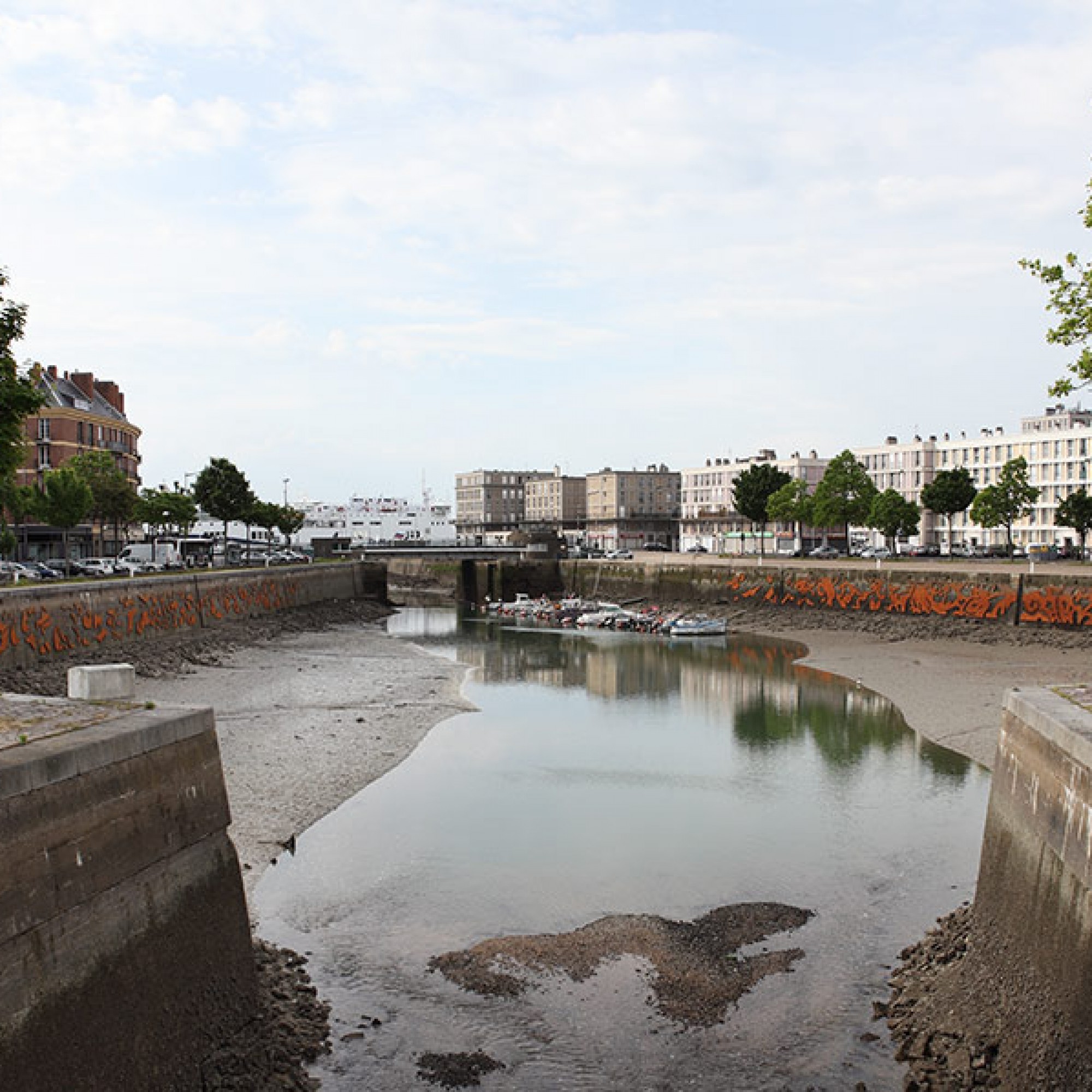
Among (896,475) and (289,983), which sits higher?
(896,475)

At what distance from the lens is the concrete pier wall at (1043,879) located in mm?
10227

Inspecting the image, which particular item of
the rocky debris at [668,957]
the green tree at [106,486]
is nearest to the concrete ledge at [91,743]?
the rocky debris at [668,957]

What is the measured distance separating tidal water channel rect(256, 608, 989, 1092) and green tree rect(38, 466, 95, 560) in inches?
1452

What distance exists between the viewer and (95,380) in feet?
309

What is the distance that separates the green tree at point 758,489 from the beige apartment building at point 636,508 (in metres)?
62.9

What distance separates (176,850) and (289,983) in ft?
10.0

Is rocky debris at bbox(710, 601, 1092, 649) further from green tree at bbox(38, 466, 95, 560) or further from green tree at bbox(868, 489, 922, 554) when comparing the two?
green tree at bbox(38, 466, 95, 560)

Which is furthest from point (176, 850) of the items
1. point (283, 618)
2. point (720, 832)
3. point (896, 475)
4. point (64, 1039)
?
point (896, 475)

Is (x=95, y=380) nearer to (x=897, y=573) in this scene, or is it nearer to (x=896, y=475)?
(x=897, y=573)

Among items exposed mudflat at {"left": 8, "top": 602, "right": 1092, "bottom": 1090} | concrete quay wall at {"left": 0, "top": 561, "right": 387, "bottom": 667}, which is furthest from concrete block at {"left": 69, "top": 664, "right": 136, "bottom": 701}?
concrete quay wall at {"left": 0, "top": 561, "right": 387, "bottom": 667}

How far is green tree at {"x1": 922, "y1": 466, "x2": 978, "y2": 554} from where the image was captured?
87875 millimetres

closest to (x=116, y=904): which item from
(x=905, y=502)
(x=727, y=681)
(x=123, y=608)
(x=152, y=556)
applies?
(x=727, y=681)

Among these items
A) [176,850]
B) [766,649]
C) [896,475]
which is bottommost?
[766,649]

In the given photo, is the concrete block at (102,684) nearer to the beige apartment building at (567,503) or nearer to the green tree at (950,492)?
the green tree at (950,492)
